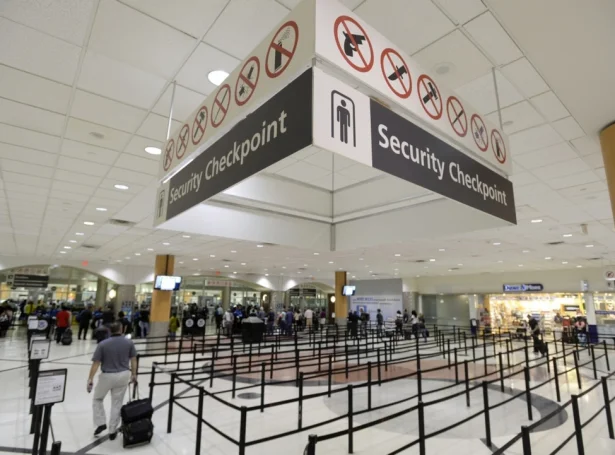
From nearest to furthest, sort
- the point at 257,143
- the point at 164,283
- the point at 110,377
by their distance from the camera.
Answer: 1. the point at 257,143
2. the point at 110,377
3. the point at 164,283

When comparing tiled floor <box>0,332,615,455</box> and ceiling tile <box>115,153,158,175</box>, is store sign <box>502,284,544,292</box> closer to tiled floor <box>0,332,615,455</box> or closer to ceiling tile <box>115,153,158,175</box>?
tiled floor <box>0,332,615,455</box>

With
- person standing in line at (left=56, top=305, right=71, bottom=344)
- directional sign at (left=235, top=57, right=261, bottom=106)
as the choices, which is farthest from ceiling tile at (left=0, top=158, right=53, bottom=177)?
person standing in line at (left=56, top=305, right=71, bottom=344)

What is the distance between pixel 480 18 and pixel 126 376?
510 centimetres

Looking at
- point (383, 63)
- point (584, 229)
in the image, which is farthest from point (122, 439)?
point (584, 229)

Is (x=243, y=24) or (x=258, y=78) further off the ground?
(x=243, y=24)

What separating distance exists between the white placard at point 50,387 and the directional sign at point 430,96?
372 centimetres

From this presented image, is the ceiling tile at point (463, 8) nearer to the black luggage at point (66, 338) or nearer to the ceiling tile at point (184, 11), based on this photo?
the ceiling tile at point (184, 11)

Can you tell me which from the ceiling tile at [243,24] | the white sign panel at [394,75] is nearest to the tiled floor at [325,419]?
the white sign panel at [394,75]

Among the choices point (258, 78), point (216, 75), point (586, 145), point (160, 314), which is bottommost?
point (160, 314)

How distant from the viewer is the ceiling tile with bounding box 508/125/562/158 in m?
4.00

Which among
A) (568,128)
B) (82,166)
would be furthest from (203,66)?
(568,128)

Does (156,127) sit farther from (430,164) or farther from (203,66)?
→ (430,164)

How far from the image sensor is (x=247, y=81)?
188 centimetres

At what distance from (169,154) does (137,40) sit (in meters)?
0.89
